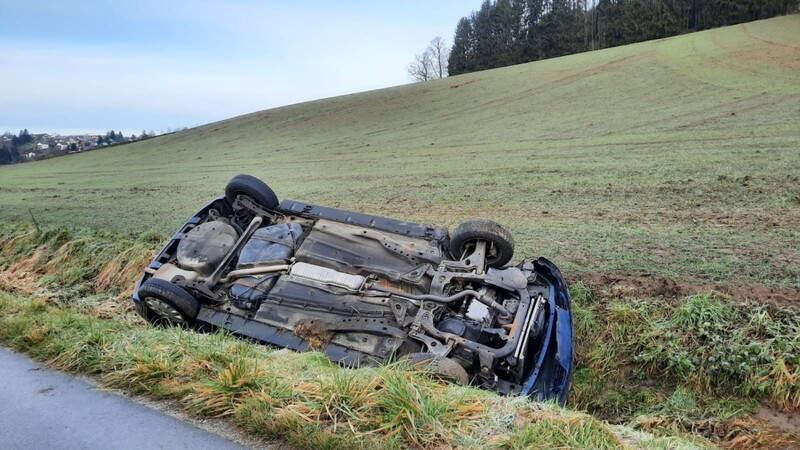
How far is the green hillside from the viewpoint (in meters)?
7.79

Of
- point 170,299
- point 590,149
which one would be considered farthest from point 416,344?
point 590,149

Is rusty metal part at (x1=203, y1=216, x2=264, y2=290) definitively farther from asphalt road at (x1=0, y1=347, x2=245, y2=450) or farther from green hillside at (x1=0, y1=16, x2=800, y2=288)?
green hillside at (x1=0, y1=16, x2=800, y2=288)

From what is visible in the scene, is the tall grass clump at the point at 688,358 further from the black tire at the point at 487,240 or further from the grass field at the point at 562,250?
the black tire at the point at 487,240

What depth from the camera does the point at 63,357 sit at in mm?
3738

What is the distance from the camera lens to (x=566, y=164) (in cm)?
1423

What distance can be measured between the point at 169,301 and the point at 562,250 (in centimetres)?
528

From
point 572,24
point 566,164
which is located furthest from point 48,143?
point 572,24

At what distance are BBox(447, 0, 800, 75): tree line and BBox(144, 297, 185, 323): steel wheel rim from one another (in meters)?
52.2

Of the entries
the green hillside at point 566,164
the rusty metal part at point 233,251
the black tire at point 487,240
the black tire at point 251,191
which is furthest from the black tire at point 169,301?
the green hillside at point 566,164

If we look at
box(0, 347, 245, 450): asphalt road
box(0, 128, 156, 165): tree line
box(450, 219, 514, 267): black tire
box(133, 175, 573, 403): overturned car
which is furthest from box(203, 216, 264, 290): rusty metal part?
box(0, 128, 156, 165): tree line

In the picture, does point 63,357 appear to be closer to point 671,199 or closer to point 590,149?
point 671,199

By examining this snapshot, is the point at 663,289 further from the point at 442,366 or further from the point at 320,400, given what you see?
the point at 320,400

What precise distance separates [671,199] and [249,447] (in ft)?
30.9

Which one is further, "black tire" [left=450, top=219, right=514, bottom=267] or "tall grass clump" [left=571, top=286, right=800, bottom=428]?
"black tire" [left=450, top=219, right=514, bottom=267]
